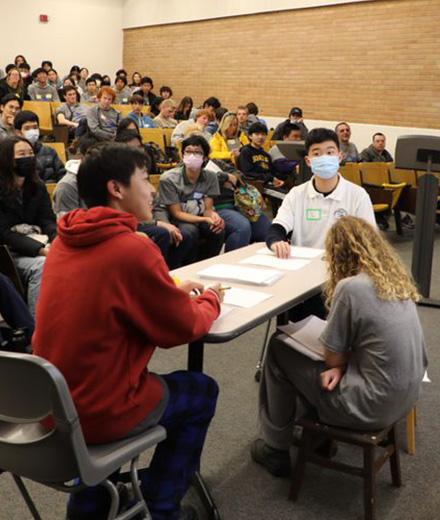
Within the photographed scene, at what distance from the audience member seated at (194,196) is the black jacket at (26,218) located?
834mm

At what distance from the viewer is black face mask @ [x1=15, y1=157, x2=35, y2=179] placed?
3.64 meters

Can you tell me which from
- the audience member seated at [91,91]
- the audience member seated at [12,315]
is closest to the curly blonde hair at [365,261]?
the audience member seated at [12,315]

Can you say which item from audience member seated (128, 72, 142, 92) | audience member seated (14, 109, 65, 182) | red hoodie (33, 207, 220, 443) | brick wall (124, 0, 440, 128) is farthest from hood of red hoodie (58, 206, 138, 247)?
audience member seated (128, 72, 142, 92)

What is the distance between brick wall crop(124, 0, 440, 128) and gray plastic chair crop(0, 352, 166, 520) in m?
8.79

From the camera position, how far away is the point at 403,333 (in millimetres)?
2049

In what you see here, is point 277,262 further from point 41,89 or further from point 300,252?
point 41,89

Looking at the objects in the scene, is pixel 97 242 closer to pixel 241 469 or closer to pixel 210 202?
pixel 241 469

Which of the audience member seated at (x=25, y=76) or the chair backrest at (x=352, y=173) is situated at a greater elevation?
the audience member seated at (x=25, y=76)

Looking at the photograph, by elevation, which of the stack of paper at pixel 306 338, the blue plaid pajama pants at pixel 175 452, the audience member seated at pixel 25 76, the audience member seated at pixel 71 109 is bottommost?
the blue plaid pajama pants at pixel 175 452

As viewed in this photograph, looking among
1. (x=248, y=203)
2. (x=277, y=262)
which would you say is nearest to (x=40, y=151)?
(x=248, y=203)

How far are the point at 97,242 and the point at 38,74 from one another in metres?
10.2

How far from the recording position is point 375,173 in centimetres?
728

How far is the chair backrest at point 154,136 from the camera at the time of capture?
7.79 meters

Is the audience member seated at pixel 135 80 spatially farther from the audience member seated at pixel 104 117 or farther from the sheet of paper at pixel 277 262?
the sheet of paper at pixel 277 262
